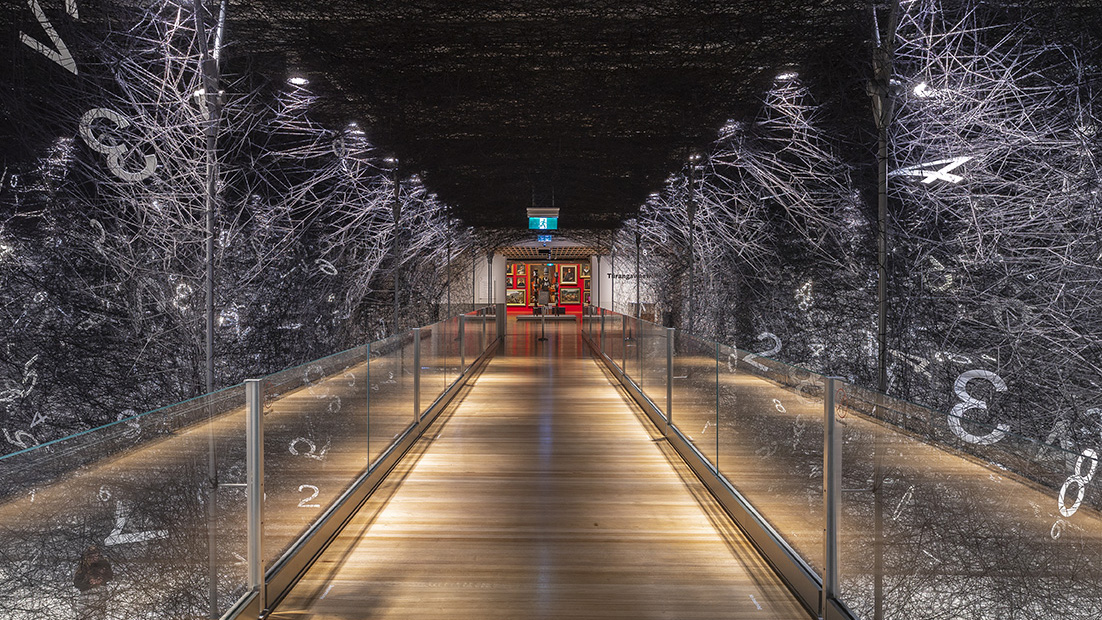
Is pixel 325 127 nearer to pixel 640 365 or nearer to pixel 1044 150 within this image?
pixel 640 365

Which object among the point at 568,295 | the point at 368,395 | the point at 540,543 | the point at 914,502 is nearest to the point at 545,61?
the point at 368,395

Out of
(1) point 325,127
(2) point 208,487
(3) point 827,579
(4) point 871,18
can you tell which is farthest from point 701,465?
(1) point 325,127

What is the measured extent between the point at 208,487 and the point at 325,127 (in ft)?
27.2

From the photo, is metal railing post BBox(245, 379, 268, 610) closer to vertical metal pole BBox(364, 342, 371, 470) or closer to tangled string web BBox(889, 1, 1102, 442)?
vertical metal pole BBox(364, 342, 371, 470)

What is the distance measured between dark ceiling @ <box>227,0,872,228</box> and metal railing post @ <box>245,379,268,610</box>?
4068 millimetres

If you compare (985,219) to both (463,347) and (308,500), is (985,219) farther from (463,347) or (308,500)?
(463,347)

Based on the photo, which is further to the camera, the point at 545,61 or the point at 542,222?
the point at 542,222

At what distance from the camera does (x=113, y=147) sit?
618 centimetres

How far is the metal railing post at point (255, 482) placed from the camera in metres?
2.65

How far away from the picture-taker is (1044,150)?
215 inches

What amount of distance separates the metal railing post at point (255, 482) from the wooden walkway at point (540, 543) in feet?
0.75

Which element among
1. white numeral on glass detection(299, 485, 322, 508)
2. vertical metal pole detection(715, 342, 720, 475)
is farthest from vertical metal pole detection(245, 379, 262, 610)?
vertical metal pole detection(715, 342, 720, 475)

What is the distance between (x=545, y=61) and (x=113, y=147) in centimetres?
388

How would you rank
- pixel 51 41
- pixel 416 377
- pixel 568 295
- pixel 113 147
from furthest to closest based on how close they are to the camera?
pixel 568 295 → pixel 416 377 → pixel 113 147 → pixel 51 41
